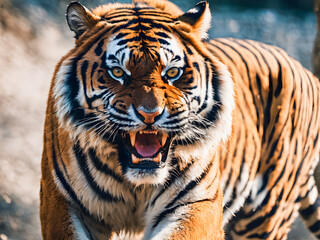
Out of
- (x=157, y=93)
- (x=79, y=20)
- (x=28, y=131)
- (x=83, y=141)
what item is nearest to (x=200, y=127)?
(x=157, y=93)

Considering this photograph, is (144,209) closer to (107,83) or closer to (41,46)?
(107,83)

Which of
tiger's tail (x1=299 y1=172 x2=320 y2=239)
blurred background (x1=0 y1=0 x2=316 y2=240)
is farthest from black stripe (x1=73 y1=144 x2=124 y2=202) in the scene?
tiger's tail (x1=299 y1=172 x2=320 y2=239)

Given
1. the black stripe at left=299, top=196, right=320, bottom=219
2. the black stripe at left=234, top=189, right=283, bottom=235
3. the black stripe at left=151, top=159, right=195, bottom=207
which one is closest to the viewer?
the black stripe at left=151, top=159, right=195, bottom=207

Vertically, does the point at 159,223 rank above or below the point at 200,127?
below

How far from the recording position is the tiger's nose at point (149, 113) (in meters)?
1.21

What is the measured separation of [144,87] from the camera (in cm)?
126

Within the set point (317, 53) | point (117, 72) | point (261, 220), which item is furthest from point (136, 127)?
point (317, 53)

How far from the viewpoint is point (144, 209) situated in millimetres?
1446

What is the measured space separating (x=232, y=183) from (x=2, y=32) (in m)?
1.13

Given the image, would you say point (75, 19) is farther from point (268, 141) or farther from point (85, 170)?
point (268, 141)

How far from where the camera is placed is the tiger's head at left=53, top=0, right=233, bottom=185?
4.18 feet

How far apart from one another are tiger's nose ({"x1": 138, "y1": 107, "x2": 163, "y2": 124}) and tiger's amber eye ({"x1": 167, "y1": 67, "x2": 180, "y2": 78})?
15 centimetres

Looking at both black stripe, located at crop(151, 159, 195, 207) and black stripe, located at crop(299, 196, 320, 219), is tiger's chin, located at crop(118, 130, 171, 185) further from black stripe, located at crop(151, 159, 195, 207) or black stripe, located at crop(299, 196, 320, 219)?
black stripe, located at crop(299, 196, 320, 219)

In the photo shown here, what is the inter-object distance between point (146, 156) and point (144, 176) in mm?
59
